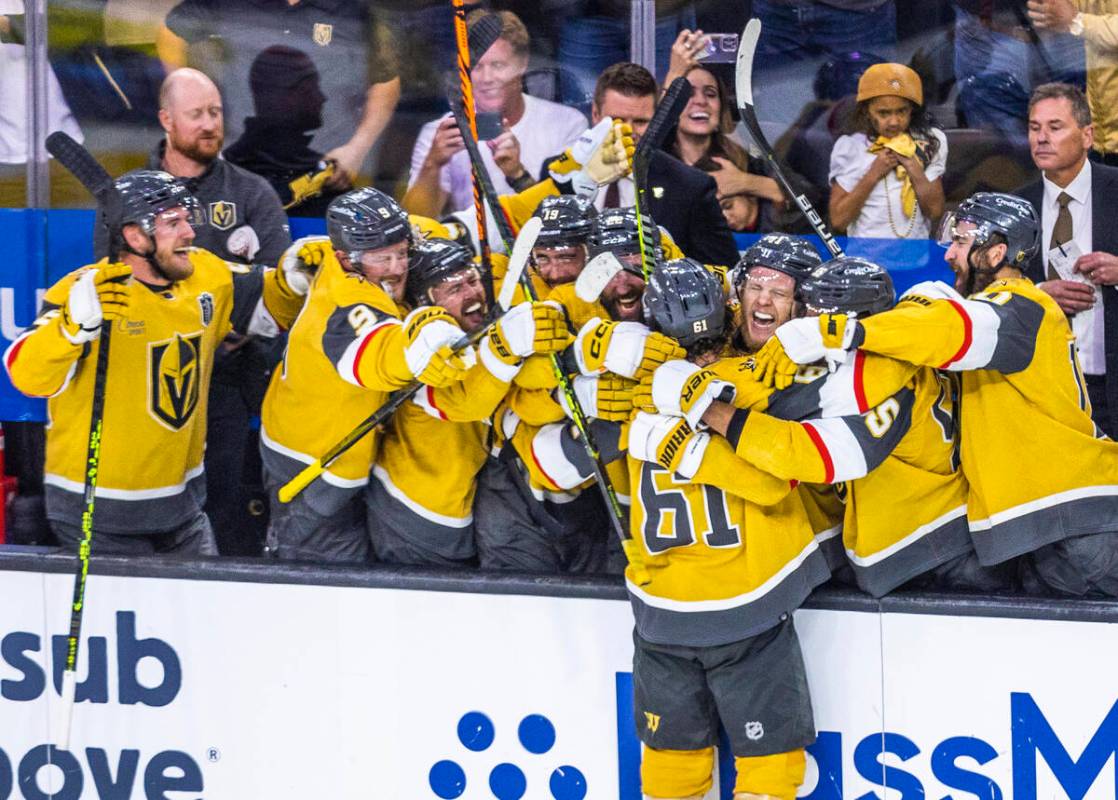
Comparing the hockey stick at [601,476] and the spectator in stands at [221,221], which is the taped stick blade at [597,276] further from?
the spectator in stands at [221,221]

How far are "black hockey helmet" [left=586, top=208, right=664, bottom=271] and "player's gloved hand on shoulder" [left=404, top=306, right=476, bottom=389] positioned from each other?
1.59 feet

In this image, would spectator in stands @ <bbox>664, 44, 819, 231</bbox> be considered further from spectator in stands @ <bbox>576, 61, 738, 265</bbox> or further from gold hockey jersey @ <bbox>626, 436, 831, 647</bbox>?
gold hockey jersey @ <bbox>626, 436, 831, 647</bbox>

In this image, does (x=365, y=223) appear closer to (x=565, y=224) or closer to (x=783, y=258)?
(x=565, y=224)

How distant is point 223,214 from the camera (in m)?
4.73

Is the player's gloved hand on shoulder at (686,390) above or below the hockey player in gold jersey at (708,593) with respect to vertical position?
above

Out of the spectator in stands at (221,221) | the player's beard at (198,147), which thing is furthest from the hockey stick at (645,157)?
the player's beard at (198,147)

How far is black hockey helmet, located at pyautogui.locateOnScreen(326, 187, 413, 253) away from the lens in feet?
12.7

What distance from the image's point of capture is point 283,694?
12.9 ft

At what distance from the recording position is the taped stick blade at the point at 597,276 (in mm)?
3535

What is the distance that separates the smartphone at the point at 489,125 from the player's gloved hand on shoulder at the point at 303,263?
726 mm

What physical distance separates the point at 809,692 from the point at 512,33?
2.18 meters

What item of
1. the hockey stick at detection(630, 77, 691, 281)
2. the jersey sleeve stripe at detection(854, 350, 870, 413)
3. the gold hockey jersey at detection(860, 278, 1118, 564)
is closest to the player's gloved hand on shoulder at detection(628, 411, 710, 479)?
the jersey sleeve stripe at detection(854, 350, 870, 413)

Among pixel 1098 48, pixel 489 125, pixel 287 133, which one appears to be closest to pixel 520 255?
pixel 489 125

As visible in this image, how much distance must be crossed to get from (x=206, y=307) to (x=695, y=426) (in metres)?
1.51
